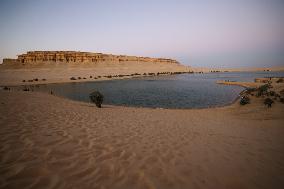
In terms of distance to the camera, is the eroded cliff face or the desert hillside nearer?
the desert hillside

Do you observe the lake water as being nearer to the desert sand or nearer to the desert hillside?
the desert sand

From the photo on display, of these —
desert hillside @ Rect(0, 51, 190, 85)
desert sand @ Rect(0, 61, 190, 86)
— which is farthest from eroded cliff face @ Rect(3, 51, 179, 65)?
desert sand @ Rect(0, 61, 190, 86)

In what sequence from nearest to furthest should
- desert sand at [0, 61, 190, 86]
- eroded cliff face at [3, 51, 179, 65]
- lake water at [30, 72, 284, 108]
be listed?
1. lake water at [30, 72, 284, 108]
2. desert sand at [0, 61, 190, 86]
3. eroded cliff face at [3, 51, 179, 65]

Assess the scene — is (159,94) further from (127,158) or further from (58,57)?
(58,57)

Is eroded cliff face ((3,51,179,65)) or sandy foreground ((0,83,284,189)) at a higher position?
eroded cliff face ((3,51,179,65))

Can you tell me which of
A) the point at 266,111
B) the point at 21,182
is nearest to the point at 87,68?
the point at 266,111

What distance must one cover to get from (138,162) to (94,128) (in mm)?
3048

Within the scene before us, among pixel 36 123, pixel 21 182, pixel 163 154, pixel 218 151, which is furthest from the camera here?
pixel 36 123

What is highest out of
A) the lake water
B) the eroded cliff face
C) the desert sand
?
the eroded cliff face

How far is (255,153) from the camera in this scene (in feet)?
19.0

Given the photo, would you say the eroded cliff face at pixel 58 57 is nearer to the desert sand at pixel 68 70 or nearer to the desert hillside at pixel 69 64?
the desert hillside at pixel 69 64

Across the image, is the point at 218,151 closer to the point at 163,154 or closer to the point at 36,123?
the point at 163,154

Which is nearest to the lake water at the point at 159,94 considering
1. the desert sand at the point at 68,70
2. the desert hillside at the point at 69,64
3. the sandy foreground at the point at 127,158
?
the sandy foreground at the point at 127,158

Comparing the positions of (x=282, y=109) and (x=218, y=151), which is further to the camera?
(x=282, y=109)
